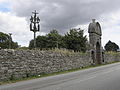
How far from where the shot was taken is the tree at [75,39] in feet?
156

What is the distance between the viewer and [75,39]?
48.5 m

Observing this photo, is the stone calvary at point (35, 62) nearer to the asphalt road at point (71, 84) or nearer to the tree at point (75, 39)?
the asphalt road at point (71, 84)

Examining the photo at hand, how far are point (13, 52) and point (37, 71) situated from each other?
165 inches

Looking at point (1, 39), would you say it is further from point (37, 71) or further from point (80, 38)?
point (37, 71)

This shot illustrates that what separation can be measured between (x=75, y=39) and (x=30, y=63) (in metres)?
27.9

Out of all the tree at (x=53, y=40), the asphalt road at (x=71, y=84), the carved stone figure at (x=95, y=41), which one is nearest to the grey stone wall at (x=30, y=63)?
the asphalt road at (x=71, y=84)

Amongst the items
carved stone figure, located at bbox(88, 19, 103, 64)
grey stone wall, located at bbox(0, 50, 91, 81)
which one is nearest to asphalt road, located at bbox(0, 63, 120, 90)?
grey stone wall, located at bbox(0, 50, 91, 81)

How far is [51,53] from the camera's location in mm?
25766

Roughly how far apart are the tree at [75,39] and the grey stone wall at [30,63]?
627 inches

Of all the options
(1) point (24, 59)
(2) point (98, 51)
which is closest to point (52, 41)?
(2) point (98, 51)

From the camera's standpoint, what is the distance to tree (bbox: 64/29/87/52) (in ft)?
156

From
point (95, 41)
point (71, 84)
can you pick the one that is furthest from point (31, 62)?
point (95, 41)

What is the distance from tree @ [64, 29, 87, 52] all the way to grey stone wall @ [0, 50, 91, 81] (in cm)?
1594

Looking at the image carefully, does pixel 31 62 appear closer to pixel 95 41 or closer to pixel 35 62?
pixel 35 62
